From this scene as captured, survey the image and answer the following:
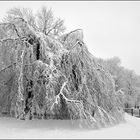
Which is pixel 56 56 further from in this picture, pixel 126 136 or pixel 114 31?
pixel 114 31

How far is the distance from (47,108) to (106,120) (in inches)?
80.5

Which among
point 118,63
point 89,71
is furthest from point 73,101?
point 118,63

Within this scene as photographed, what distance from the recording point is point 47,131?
441 cm

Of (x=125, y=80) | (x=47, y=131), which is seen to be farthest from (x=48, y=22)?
(x=125, y=80)

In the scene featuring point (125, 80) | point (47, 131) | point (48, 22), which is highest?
point (48, 22)

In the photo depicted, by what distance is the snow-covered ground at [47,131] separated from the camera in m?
4.10

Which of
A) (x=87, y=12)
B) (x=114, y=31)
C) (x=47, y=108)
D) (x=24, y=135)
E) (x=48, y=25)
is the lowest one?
(x=24, y=135)

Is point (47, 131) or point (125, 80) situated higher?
point (125, 80)

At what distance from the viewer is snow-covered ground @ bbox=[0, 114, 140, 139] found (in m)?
4.10

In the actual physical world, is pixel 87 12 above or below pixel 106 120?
above

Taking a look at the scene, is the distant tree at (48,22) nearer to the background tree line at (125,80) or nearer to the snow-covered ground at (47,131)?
the snow-covered ground at (47,131)

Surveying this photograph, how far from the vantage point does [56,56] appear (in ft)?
18.0

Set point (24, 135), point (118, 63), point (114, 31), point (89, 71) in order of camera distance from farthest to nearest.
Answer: point (114, 31) → point (118, 63) → point (89, 71) → point (24, 135)

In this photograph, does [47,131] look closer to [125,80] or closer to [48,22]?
[48,22]
